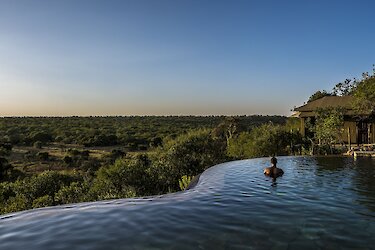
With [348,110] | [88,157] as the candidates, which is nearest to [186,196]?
[348,110]

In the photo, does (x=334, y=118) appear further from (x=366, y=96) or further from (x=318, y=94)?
(x=318, y=94)

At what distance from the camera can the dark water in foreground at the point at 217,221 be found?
4.31 meters

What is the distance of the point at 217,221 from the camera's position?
202 inches

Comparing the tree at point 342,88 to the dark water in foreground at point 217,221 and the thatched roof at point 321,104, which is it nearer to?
the thatched roof at point 321,104

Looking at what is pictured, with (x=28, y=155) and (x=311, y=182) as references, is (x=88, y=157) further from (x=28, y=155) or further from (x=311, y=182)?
(x=311, y=182)

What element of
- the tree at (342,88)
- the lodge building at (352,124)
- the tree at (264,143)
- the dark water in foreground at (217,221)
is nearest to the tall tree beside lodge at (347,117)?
the lodge building at (352,124)

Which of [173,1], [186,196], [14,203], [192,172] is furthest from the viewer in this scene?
[192,172]

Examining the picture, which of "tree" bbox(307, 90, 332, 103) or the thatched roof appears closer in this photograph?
the thatched roof

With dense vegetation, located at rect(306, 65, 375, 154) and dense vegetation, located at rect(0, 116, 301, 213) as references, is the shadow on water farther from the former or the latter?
dense vegetation, located at rect(0, 116, 301, 213)

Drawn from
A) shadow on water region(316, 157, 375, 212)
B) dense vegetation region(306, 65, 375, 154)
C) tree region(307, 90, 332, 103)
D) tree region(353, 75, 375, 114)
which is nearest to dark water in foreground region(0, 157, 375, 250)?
shadow on water region(316, 157, 375, 212)

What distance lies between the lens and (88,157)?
100ft

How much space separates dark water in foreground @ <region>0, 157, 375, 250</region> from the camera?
14.1 feet

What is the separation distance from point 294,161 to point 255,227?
8738mm

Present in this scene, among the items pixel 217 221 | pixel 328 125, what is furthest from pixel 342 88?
pixel 217 221
